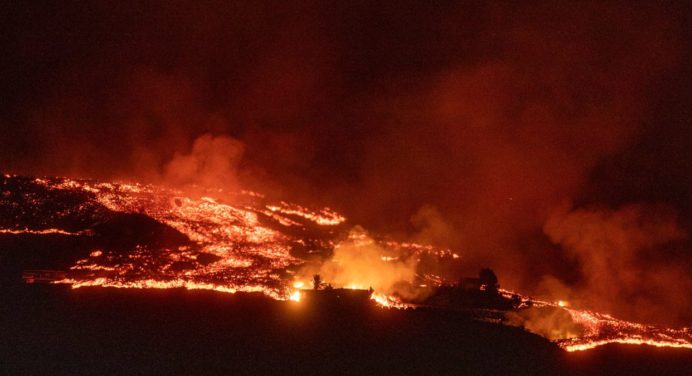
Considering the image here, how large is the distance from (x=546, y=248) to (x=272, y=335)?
15907 millimetres

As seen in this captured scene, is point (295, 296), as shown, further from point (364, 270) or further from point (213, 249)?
point (213, 249)

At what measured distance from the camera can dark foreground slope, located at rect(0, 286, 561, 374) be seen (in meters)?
11.0

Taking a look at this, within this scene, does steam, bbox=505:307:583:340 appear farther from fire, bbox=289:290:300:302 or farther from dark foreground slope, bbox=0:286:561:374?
fire, bbox=289:290:300:302

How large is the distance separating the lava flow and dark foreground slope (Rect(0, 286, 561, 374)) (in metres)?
0.82

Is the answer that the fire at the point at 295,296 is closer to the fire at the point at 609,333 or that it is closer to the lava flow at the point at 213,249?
the lava flow at the point at 213,249

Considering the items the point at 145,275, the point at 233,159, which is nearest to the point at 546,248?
the point at 233,159

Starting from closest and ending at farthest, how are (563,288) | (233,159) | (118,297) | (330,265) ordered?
(118,297) < (330,265) < (563,288) < (233,159)

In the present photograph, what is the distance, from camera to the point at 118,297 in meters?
13.0

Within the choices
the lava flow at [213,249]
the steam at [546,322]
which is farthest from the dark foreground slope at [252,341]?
A: the lava flow at [213,249]

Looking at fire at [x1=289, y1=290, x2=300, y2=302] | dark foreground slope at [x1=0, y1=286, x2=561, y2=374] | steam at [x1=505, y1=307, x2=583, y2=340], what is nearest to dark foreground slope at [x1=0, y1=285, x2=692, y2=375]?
dark foreground slope at [x1=0, y1=286, x2=561, y2=374]

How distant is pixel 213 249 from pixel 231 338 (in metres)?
5.09

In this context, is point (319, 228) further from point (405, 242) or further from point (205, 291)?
point (205, 291)

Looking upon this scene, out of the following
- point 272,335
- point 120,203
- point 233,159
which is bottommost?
point 272,335

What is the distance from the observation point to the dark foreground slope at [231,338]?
1098 cm
